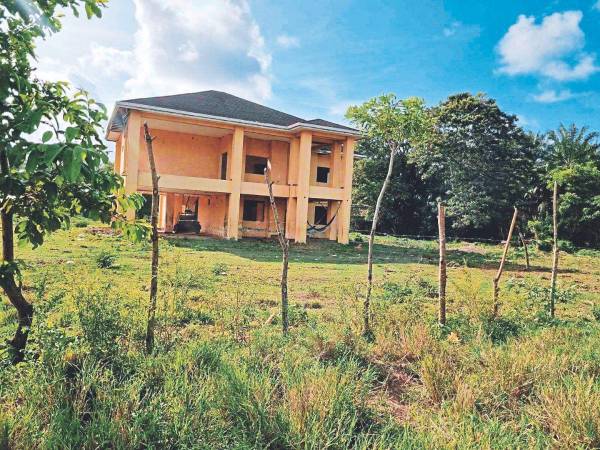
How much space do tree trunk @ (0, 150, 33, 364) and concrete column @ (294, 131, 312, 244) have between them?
1788cm

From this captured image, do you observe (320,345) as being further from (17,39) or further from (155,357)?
(17,39)

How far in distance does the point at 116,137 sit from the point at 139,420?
2612 cm

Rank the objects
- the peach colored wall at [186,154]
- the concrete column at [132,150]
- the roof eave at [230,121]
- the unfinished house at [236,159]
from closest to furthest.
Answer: the roof eave at [230,121] < the concrete column at [132,150] < the unfinished house at [236,159] < the peach colored wall at [186,154]

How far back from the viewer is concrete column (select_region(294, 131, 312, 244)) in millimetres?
21188

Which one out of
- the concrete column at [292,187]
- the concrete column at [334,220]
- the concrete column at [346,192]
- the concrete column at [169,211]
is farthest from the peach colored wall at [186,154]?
the concrete column at [346,192]

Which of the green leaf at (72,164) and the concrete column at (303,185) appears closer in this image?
the green leaf at (72,164)

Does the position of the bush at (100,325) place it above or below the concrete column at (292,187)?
below

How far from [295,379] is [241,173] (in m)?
17.9

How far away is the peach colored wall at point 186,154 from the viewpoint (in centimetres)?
2189

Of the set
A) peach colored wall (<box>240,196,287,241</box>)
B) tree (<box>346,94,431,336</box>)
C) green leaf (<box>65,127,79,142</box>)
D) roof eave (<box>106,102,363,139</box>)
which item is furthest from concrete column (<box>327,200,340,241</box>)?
green leaf (<box>65,127,79,142</box>)

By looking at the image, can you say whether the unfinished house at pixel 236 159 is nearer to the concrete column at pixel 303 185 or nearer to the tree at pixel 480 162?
the concrete column at pixel 303 185

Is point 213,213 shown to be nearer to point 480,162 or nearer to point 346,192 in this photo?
point 346,192

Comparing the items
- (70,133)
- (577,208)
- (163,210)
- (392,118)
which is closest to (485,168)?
(577,208)

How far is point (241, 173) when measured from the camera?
2080 cm
